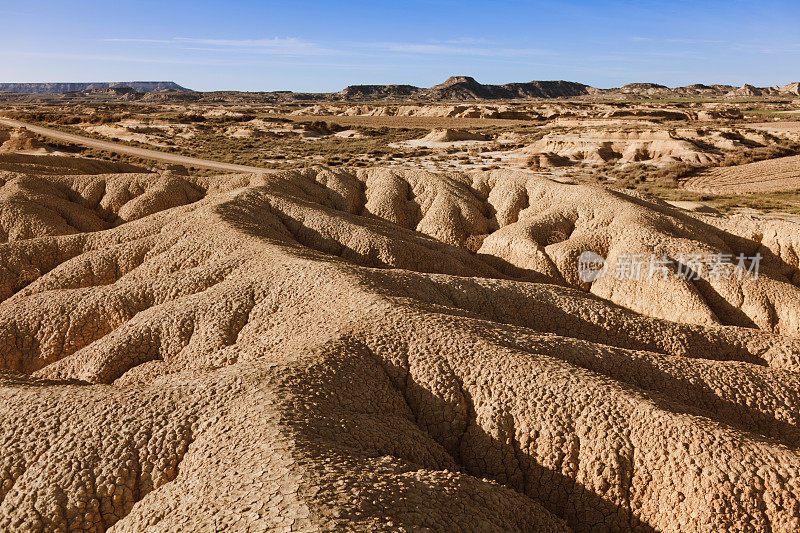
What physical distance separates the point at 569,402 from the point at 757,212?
34.5 metres

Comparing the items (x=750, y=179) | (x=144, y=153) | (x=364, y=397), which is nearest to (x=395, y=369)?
(x=364, y=397)

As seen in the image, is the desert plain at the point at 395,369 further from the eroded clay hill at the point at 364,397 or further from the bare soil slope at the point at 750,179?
the bare soil slope at the point at 750,179

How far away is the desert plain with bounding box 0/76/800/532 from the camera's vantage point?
6016 millimetres

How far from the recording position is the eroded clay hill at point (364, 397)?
5898 millimetres

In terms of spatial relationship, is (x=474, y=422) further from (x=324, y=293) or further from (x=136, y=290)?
(x=136, y=290)

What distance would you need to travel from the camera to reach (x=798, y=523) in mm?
6172

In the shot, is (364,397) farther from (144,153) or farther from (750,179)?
(144,153)

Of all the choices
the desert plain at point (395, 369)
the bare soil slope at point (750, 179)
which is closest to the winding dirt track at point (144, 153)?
the desert plain at point (395, 369)

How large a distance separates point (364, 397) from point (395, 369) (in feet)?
2.94

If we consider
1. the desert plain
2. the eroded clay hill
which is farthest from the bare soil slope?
the eroded clay hill

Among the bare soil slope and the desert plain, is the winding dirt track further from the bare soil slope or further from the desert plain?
the bare soil slope

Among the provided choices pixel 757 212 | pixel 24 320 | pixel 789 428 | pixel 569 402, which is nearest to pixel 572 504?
pixel 569 402

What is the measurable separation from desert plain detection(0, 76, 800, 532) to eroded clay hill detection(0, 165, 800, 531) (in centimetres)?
4

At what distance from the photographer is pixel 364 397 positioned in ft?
24.9
